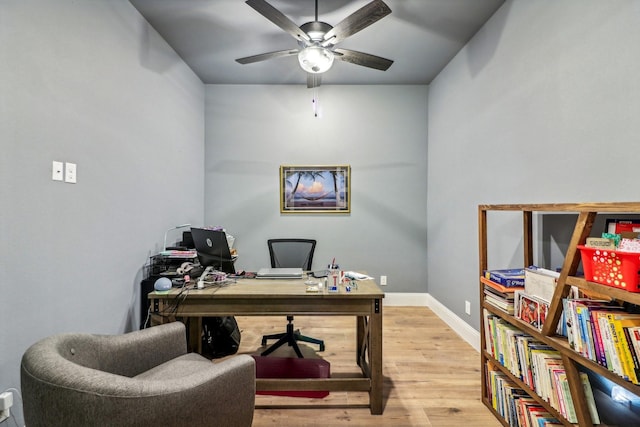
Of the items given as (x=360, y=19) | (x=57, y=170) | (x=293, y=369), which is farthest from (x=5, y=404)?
(x=360, y=19)

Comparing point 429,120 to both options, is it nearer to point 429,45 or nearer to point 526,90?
point 429,45

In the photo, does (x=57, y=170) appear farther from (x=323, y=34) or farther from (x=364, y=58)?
(x=364, y=58)

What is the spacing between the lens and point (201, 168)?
3.89 metres

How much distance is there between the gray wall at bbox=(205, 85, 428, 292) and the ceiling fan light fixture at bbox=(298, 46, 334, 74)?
62.1 inches

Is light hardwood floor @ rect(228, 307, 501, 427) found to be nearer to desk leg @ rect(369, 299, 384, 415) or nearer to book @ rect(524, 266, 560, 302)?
desk leg @ rect(369, 299, 384, 415)

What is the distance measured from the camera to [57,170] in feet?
5.63

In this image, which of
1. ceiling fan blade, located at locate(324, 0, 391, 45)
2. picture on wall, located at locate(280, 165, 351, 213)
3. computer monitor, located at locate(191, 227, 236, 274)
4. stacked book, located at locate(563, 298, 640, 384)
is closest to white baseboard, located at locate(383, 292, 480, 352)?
picture on wall, located at locate(280, 165, 351, 213)

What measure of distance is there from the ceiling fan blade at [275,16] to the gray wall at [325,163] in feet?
5.92

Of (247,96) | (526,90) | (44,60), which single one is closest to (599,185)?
(526,90)

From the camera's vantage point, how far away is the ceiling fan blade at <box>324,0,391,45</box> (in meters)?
1.81

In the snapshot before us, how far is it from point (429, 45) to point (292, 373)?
11.0 feet

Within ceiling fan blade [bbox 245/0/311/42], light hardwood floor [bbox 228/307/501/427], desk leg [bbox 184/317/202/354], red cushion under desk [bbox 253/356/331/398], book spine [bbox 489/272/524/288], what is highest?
ceiling fan blade [bbox 245/0/311/42]

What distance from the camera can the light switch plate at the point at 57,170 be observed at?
169cm

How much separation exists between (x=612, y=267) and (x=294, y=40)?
9.77 feet
